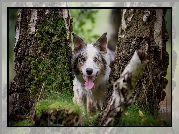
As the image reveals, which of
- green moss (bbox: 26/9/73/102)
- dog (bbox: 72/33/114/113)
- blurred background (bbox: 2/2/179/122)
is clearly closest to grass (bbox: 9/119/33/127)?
green moss (bbox: 26/9/73/102)

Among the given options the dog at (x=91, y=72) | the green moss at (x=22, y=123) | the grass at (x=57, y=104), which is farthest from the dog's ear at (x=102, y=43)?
the green moss at (x=22, y=123)

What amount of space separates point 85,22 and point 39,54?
0.77 metres

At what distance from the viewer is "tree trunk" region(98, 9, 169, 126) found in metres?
4.57

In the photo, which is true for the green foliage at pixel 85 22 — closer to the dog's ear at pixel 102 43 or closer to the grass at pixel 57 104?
the dog's ear at pixel 102 43

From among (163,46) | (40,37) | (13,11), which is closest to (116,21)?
(163,46)

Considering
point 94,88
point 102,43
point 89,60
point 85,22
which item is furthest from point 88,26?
point 94,88

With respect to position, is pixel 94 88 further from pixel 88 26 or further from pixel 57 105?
pixel 88 26

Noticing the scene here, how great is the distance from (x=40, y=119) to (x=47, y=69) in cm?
67

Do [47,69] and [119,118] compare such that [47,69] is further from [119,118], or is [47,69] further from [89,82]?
[119,118]

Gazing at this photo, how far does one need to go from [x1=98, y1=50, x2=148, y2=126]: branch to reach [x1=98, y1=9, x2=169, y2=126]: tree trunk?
0.52m

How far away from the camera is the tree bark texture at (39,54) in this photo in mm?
4574

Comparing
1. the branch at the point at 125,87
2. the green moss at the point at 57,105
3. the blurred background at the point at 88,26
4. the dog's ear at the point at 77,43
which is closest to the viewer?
the branch at the point at 125,87

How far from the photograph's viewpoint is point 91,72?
4414mm

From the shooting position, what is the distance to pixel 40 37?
15.1 ft
